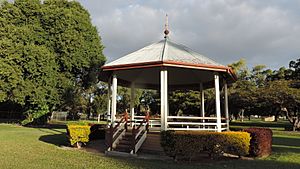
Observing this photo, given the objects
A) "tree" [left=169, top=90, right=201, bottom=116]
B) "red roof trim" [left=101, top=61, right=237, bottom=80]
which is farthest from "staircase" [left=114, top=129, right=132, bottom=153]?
"tree" [left=169, top=90, right=201, bottom=116]

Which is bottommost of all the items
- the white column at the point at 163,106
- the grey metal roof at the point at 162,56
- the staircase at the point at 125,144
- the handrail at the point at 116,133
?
the staircase at the point at 125,144

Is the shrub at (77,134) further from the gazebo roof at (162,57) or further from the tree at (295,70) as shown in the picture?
the tree at (295,70)

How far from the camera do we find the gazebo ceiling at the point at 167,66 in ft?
37.4

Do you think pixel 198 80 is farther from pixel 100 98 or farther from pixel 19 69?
pixel 100 98

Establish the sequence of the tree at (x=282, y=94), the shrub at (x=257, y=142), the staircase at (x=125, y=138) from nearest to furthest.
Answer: the shrub at (x=257, y=142) < the staircase at (x=125, y=138) < the tree at (x=282, y=94)

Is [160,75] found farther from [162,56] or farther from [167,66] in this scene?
[167,66]

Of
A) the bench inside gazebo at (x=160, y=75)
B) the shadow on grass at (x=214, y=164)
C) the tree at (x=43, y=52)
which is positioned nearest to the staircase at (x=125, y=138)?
the bench inside gazebo at (x=160, y=75)

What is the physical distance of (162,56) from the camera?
1178cm

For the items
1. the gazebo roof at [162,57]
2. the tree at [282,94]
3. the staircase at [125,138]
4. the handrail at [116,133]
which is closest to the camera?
the staircase at [125,138]

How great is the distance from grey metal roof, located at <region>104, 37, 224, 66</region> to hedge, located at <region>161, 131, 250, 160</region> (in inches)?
133

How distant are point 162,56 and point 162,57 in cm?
17

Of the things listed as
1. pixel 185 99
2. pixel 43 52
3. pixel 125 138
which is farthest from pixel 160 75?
pixel 185 99

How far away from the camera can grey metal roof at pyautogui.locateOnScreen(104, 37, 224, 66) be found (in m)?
11.7

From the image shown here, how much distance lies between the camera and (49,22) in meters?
28.0
